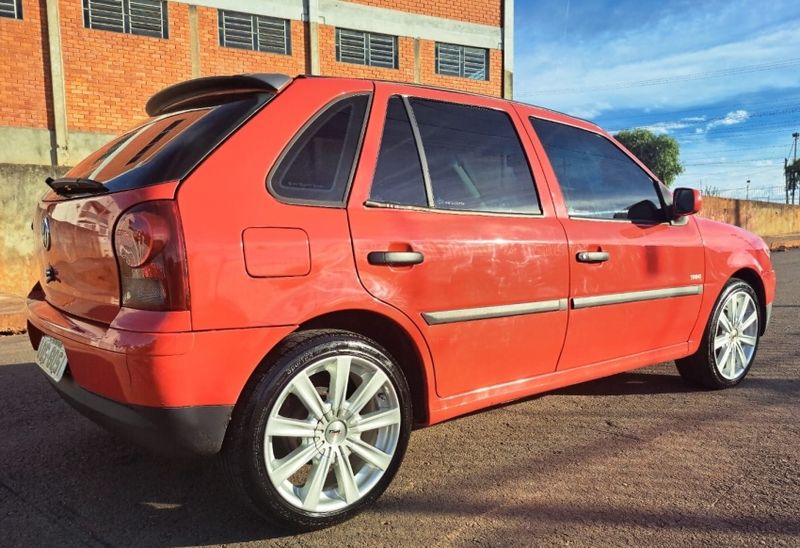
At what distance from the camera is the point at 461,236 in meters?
Answer: 2.68

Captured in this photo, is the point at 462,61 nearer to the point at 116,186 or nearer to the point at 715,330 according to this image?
the point at 715,330

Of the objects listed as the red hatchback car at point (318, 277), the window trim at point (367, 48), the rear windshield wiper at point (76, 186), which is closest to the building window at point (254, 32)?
the window trim at point (367, 48)

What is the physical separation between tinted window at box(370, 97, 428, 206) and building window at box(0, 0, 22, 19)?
14.7 m

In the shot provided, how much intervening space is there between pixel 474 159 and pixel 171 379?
68.8 inches

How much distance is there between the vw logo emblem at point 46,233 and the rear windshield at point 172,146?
0.86 feet

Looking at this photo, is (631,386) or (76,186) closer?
(76,186)

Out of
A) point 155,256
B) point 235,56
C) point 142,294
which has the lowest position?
point 142,294

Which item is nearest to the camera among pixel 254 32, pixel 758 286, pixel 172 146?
pixel 172 146

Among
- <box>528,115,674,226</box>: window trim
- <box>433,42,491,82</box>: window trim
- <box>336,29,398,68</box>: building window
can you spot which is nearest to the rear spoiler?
<box>528,115,674,226</box>: window trim

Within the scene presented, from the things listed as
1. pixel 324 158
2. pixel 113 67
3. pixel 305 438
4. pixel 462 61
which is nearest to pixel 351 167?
pixel 324 158

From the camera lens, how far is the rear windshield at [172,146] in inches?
84.7

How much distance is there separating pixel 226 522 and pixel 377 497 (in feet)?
2.00

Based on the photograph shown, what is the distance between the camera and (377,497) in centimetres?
246

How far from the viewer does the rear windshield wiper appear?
224 centimetres
